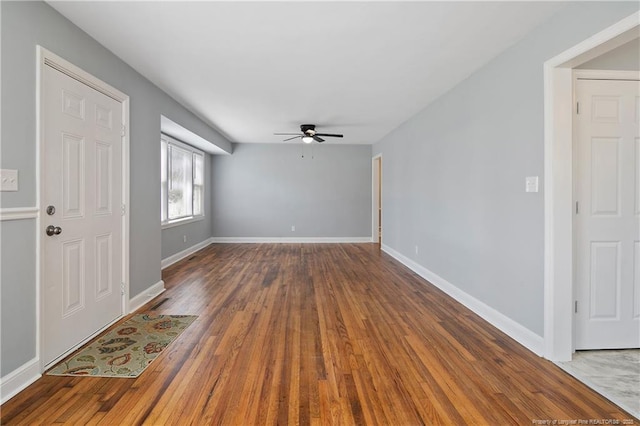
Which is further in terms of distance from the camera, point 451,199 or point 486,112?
point 451,199

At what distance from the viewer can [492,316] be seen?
2.84m

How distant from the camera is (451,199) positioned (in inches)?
145

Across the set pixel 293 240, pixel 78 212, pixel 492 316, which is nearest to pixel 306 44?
pixel 78 212

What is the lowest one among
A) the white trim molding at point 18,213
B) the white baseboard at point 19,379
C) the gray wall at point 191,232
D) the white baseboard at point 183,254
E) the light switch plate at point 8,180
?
the white baseboard at point 19,379

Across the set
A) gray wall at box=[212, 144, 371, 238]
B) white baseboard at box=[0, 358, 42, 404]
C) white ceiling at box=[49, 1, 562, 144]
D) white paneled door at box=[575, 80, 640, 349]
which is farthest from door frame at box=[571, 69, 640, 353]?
gray wall at box=[212, 144, 371, 238]

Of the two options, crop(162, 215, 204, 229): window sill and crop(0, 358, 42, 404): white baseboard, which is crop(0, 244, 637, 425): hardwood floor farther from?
crop(162, 215, 204, 229): window sill

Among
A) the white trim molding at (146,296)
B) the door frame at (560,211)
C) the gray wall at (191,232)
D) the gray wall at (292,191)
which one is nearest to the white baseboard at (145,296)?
the white trim molding at (146,296)

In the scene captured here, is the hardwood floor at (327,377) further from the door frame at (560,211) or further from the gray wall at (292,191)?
the gray wall at (292,191)

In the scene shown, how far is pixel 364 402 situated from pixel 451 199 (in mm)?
2683

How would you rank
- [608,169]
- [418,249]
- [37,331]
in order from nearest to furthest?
[37,331] < [608,169] < [418,249]

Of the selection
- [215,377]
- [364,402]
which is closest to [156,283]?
[215,377]

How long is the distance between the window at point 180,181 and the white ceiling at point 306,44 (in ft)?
5.36

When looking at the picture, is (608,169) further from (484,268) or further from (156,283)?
(156,283)

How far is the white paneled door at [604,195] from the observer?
2260 mm
